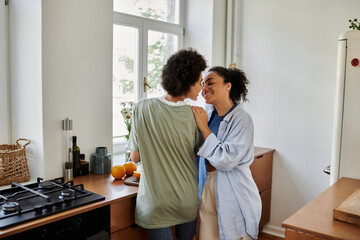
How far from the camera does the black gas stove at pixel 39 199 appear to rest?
1540mm

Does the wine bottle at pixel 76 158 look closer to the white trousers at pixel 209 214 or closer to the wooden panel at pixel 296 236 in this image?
the white trousers at pixel 209 214

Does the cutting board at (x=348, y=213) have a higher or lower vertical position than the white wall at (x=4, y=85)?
lower

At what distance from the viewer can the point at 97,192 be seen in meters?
1.93

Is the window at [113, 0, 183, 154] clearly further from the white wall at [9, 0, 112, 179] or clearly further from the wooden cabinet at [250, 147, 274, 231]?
the wooden cabinet at [250, 147, 274, 231]

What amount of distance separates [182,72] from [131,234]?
37.1 inches

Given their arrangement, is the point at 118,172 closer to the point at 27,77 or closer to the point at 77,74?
the point at 77,74

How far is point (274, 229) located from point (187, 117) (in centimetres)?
213

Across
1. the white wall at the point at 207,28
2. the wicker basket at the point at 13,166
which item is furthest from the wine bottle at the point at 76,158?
the white wall at the point at 207,28

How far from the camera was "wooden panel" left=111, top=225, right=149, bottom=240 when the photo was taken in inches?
74.5

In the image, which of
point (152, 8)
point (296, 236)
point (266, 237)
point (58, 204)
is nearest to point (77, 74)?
point (58, 204)

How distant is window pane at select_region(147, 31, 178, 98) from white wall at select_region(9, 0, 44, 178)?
1211 millimetres

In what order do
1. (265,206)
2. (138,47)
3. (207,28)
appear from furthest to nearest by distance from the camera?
(207,28) → (265,206) → (138,47)

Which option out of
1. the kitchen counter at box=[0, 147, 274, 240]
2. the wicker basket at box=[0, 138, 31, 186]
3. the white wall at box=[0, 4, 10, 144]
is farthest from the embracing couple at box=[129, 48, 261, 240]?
the white wall at box=[0, 4, 10, 144]

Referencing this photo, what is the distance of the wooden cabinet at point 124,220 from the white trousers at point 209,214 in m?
0.37
